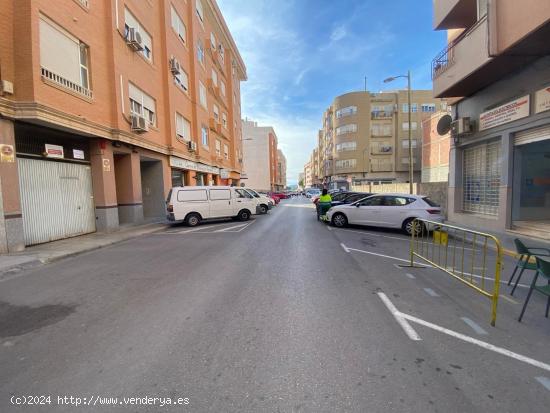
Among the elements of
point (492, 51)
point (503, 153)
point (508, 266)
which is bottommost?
point (508, 266)

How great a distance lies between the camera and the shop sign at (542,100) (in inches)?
310

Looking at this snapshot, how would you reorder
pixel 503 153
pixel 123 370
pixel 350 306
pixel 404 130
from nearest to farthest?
pixel 123 370
pixel 350 306
pixel 503 153
pixel 404 130

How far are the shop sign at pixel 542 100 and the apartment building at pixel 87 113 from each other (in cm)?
1506

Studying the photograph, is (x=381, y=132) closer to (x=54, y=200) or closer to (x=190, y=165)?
(x=190, y=165)

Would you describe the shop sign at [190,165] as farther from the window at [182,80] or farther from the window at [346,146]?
the window at [346,146]

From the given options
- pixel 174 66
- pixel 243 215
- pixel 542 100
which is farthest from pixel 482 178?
pixel 174 66

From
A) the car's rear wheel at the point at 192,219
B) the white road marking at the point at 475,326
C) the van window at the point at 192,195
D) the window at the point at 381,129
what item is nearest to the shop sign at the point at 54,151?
the van window at the point at 192,195

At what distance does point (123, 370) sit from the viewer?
265 cm

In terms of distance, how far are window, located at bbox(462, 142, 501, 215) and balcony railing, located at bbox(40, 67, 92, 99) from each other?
16044 mm

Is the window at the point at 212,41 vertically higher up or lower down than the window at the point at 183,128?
higher up

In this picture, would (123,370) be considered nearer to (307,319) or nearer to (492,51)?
(307,319)

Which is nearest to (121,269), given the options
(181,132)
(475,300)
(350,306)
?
(350,306)

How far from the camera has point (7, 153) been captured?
764 cm

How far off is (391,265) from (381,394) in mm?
4304
